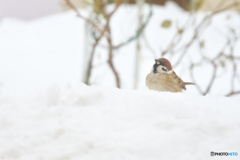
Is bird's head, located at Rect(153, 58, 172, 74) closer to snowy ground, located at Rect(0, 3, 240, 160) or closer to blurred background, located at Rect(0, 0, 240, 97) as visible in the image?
snowy ground, located at Rect(0, 3, 240, 160)

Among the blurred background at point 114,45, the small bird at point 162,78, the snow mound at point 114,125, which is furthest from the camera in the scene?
the blurred background at point 114,45

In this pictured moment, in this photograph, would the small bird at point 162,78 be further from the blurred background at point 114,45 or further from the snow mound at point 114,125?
the blurred background at point 114,45

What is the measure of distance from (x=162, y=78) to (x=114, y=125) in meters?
0.73

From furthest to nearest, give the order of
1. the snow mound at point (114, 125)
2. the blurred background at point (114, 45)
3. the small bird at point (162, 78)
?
the blurred background at point (114, 45) → the small bird at point (162, 78) → the snow mound at point (114, 125)

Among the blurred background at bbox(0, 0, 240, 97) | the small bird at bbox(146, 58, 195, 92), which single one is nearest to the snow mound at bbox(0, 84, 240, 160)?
the small bird at bbox(146, 58, 195, 92)

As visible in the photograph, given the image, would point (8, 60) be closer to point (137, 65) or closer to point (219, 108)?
point (137, 65)

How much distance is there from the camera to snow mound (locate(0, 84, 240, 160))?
2.57 feet

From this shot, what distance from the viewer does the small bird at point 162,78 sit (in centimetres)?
154

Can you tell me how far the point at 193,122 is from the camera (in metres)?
0.86

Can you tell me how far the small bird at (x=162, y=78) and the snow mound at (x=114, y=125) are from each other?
506mm

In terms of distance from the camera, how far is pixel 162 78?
1546mm

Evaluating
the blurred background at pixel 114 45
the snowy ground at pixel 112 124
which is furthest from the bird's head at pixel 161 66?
the blurred background at pixel 114 45

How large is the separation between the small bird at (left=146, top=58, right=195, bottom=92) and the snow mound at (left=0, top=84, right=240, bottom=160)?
51 cm

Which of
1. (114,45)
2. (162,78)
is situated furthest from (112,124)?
(114,45)
